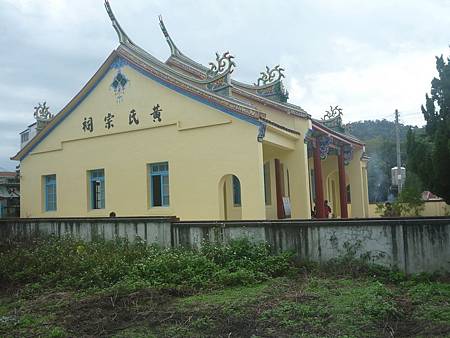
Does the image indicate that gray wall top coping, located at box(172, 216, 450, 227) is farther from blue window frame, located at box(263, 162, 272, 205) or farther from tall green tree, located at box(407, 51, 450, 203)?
blue window frame, located at box(263, 162, 272, 205)

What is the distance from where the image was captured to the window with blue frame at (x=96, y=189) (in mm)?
16641

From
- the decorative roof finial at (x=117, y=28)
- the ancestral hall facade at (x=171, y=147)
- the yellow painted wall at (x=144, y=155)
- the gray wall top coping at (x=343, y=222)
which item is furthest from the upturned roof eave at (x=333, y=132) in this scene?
the gray wall top coping at (x=343, y=222)

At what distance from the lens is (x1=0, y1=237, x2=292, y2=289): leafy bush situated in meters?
8.38

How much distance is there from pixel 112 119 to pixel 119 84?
3.90 feet

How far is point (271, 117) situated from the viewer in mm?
16359

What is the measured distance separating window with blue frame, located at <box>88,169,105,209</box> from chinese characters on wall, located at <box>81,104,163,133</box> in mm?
1501

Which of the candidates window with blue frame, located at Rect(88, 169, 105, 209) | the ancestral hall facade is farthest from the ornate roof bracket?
window with blue frame, located at Rect(88, 169, 105, 209)

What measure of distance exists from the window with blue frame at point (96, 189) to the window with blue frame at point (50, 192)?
2.19 metres

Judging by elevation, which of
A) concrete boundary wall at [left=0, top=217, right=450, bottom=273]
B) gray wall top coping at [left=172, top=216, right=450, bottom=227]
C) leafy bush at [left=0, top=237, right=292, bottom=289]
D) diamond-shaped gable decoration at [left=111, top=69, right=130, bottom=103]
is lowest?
leafy bush at [left=0, top=237, right=292, bottom=289]

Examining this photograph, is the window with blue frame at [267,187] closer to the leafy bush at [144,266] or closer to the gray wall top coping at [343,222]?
the gray wall top coping at [343,222]

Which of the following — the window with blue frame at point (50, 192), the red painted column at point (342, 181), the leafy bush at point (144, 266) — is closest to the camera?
the leafy bush at point (144, 266)

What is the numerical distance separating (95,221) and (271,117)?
726 cm

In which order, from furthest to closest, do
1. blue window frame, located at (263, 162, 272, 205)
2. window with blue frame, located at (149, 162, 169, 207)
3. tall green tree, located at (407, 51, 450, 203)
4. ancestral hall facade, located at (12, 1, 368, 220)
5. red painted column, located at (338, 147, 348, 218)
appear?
red painted column, located at (338, 147, 348, 218) → blue window frame, located at (263, 162, 272, 205) → window with blue frame, located at (149, 162, 169, 207) → ancestral hall facade, located at (12, 1, 368, 220) → tall green tree, located at (407, 51, 450, 203)

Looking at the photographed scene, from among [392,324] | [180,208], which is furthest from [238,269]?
[180,208]
